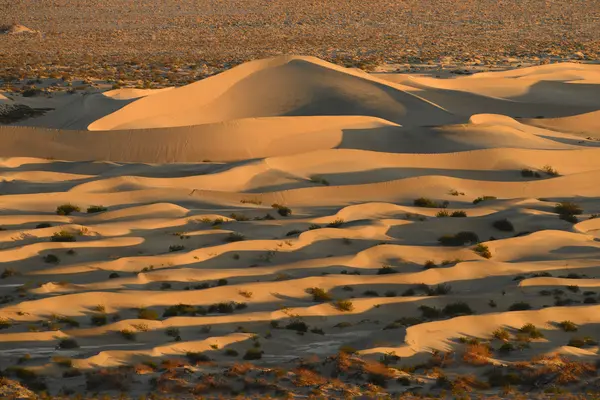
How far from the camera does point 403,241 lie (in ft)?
60.4

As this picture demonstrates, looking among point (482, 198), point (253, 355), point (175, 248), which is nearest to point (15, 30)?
point (482, 198)

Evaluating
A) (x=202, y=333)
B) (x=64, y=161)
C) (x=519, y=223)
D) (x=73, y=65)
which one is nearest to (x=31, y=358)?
(x=202, y=333)

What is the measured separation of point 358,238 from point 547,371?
667 centimetres

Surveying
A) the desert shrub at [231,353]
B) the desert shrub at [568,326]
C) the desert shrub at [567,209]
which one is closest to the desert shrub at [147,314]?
the desert shrub at [231,353]

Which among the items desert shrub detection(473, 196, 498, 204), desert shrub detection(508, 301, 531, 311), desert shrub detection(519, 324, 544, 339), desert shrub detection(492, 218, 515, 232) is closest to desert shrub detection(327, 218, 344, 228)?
desert shrub detection(492, 218, 515, 232)

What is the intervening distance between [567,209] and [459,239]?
360cm

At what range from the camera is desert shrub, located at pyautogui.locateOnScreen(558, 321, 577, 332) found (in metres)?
13.9

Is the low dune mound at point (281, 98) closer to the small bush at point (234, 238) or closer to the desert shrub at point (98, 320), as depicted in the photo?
the small bush at point (234, 238)

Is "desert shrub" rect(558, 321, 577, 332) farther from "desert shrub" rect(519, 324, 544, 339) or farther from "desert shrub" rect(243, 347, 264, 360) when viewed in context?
"desert shrub" rect(243, 347, 264, 360)

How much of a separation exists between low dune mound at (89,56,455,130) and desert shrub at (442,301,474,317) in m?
14.8

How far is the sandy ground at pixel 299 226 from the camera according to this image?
13469 millimetres

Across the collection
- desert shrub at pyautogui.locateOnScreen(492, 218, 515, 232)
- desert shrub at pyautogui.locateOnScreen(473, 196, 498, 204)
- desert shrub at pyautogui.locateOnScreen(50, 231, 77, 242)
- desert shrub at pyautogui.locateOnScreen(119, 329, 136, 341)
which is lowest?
desert shrub at pyautogui.locateOnScreen(119, 329, 136, 341)

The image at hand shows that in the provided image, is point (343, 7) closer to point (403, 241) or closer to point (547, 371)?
point (403, 241)

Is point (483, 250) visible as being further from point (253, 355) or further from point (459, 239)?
point (253, 355)
